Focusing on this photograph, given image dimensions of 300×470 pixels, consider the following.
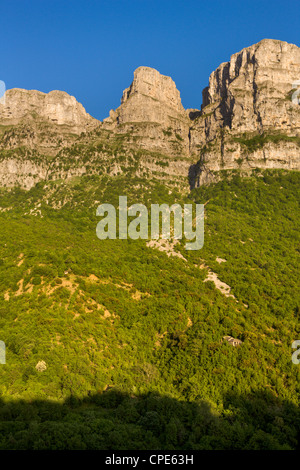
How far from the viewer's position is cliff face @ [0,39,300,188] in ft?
381

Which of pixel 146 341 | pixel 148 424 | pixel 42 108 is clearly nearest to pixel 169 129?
pixel 42 108

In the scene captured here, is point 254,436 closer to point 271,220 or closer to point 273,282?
point 273,282

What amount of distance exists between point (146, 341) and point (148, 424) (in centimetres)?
1591

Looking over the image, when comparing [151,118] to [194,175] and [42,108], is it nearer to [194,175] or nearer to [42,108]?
[194,175]

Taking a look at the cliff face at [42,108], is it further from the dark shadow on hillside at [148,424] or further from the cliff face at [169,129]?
the dark shadow on hillside at [148,424]

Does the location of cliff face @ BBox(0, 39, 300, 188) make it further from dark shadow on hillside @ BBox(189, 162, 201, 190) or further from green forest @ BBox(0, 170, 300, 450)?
green forest @ BBox(0, 170, 300, 450)

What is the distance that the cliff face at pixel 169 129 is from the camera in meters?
116

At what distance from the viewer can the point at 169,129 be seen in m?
138

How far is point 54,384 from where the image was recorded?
31.6 m

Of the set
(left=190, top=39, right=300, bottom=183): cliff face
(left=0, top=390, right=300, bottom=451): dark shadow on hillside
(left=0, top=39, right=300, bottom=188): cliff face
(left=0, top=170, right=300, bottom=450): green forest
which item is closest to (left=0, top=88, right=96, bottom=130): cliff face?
(left=0, top=39, right=300, bottom=188): cliff face

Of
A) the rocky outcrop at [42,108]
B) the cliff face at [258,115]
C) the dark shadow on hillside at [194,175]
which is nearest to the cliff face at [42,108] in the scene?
the rocky outcrop at [42,108]

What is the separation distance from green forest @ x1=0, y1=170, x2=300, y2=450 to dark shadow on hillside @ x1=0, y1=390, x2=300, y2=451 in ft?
0.35

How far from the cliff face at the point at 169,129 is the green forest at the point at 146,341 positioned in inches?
1860
